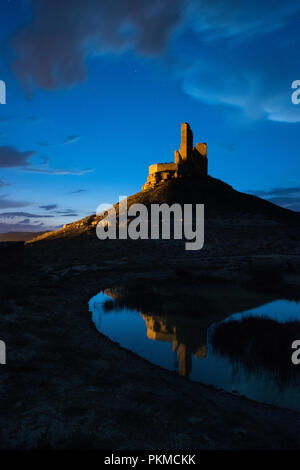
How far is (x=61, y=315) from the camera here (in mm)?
14227

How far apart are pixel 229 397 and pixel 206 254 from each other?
35.0 m

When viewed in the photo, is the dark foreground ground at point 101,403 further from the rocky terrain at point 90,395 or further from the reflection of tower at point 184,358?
the reflection of tower at point 184,358

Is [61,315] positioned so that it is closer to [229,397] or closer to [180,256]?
[229,397]

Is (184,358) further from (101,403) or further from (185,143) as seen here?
(185,143)

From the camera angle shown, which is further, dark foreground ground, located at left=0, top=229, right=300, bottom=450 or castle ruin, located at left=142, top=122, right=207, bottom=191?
castle ruin, located at left=142, top=122, right=207, bottom=191

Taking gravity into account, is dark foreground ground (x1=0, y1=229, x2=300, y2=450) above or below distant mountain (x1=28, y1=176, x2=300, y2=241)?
below

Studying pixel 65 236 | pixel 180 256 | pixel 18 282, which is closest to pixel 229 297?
pixel 18 282

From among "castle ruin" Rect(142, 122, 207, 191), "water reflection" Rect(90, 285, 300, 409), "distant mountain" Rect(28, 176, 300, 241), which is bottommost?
"water reflection" Rect(90, 285, 300, 409)

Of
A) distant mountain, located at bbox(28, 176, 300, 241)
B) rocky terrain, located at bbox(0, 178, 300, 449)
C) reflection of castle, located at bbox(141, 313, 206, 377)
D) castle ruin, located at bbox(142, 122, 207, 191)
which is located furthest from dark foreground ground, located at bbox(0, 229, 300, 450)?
castle ruin, located at bbox(142, 122, 207, 191)

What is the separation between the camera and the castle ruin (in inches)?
3376

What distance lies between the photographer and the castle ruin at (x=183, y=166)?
85744 mm

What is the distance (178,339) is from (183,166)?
3100 inches

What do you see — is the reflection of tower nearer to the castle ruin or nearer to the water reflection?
the water reflection

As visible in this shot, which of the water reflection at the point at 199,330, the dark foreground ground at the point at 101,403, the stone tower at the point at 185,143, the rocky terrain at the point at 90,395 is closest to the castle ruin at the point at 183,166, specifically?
the stone tower at the point at 185,143
